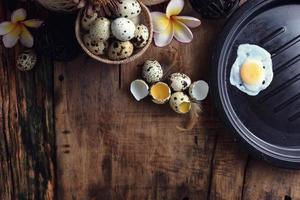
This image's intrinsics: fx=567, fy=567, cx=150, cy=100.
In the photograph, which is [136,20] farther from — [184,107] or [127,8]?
[184,107]

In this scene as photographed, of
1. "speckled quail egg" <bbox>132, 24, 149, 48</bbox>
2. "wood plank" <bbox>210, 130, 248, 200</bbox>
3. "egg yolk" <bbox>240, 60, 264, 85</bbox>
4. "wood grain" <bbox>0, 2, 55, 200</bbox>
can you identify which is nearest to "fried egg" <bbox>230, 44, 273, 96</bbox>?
"egg yolk" <bbox>240, 60, 264, 85</bbox>

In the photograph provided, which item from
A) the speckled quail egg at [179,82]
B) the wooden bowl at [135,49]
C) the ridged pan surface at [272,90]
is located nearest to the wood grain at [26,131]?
the wooden bowl at [135,49]

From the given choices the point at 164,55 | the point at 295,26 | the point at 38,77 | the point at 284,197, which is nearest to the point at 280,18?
the point at 295,26

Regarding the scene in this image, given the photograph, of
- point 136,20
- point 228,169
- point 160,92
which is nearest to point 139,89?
point 160,92

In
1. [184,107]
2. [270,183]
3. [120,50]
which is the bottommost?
[270,183]

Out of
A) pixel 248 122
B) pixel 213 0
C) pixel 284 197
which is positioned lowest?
pixel 284 197

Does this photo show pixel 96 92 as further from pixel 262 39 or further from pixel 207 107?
pixel 262 39
